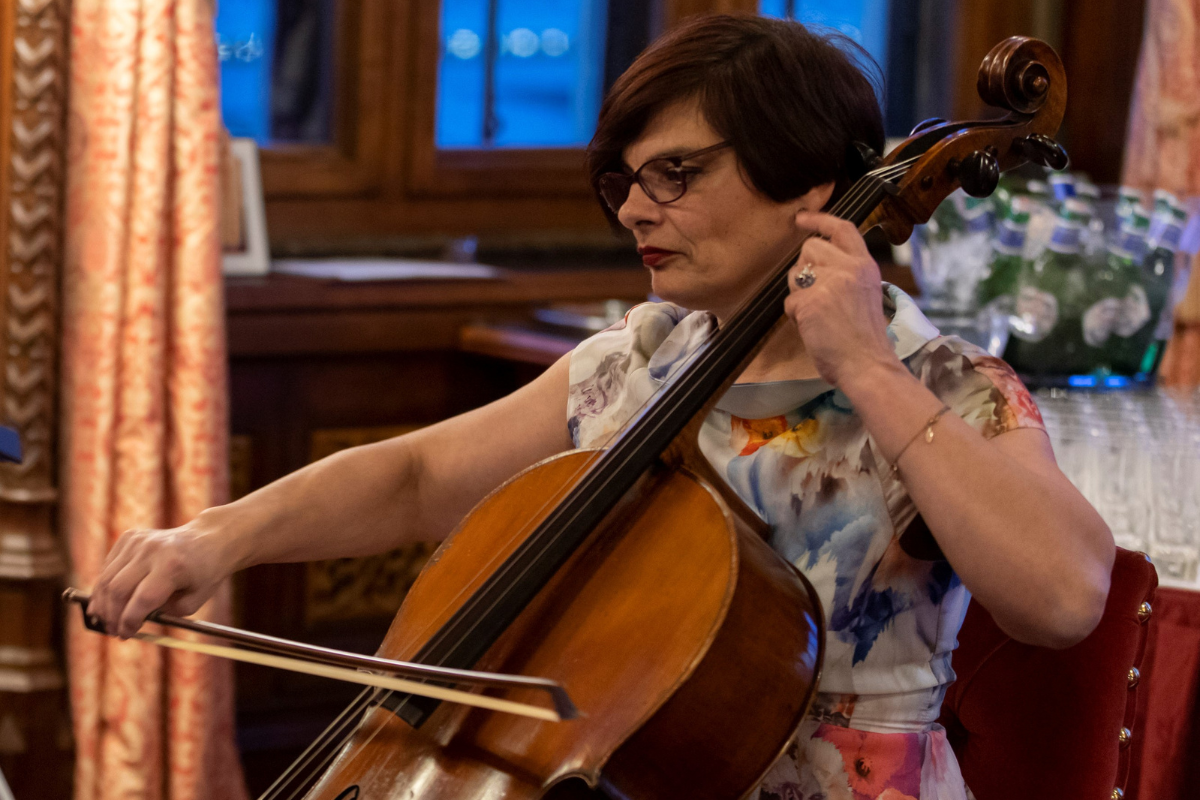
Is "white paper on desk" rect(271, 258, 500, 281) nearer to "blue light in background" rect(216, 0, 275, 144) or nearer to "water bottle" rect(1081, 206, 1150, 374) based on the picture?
"blue light in background" rect(216, 0, 275, 144)

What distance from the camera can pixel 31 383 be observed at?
85.4 inches

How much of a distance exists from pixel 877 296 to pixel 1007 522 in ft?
0.67

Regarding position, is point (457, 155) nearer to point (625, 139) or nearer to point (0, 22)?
point (0, 22)

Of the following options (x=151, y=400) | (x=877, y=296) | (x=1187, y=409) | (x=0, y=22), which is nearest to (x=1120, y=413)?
(x=1187, y=409)

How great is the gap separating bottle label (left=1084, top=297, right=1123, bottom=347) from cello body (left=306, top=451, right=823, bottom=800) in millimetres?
1254

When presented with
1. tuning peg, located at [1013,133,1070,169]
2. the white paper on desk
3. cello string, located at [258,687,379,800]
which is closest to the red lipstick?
tuning peg, located at [1013,133,1070,169]

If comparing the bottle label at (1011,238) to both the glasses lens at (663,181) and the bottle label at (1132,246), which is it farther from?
the glasses lens at (663,181)

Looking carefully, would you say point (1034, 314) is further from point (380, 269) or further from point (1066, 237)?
point (380, 269)

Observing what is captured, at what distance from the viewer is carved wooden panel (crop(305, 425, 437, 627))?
104 inches

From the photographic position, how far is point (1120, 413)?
201 centimetres

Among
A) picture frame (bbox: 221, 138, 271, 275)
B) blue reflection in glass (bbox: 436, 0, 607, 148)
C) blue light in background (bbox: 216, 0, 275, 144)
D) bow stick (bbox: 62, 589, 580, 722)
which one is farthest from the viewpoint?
blue reflection in glass (bbox: 436, 0, 607, 148)

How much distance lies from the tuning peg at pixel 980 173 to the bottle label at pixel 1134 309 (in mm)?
1119

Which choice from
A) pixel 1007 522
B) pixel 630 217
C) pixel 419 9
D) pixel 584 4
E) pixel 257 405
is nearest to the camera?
pixel 1007 522

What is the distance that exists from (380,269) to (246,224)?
270 mm
